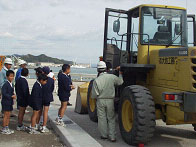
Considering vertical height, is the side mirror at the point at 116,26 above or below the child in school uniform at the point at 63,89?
above

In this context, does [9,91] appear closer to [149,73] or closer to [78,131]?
[78,131]

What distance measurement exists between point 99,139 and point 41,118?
1.77 meters

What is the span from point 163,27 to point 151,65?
3.75ft

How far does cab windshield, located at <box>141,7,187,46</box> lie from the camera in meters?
6.36

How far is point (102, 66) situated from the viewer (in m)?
6.08

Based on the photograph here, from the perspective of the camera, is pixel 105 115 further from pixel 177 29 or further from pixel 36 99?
pixel 177 29

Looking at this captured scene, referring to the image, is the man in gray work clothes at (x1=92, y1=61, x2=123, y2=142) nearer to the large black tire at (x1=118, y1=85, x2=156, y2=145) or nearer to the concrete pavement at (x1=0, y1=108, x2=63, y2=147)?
the large black tire at (x1=118, y1=85, x2=156, y2=145)

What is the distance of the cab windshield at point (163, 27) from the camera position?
636cm

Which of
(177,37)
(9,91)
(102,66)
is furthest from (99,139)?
(177,37)

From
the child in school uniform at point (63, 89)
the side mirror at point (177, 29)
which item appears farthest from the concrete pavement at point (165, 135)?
the side mirror at point (177, 29)

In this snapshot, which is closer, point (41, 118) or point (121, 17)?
point (41, 118)

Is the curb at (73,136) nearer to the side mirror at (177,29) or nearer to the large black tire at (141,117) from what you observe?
the large black tire at (141,117)

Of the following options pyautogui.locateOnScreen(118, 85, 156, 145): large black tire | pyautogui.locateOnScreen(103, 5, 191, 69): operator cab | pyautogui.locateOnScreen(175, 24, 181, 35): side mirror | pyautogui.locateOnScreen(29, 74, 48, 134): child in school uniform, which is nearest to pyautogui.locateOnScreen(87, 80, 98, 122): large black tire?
pyautogui.locateOnScreen(103, 5, 191, 69): operator cab

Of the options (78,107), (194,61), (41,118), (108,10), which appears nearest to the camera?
(194,61)
